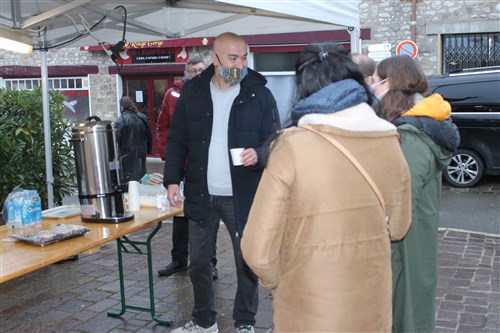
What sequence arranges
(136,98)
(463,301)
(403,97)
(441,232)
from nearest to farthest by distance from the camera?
(403,97), (463,301), (441,232), (136,98)

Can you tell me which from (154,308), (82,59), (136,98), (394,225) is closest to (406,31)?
(136,98)

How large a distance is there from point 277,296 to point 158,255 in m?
3.93

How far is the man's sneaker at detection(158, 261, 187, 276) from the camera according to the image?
518cm

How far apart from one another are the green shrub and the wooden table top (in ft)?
8.71

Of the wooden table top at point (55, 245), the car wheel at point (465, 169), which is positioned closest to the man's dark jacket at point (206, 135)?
the wooden table top at point (55, 245)

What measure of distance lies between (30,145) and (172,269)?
234 cm

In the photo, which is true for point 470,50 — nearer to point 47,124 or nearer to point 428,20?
point 428,20

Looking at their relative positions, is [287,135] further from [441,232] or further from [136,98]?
[136,98]

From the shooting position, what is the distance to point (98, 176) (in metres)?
3.67

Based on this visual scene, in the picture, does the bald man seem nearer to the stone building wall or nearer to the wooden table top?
the wooden table top

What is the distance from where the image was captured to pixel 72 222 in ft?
12.2

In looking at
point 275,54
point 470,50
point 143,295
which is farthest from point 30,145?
point 470,50

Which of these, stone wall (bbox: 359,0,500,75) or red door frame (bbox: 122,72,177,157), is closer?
stone wall (bbox: 359,0,500,75)

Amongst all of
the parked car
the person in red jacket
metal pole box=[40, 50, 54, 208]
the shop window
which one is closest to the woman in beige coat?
the person in red jacket
